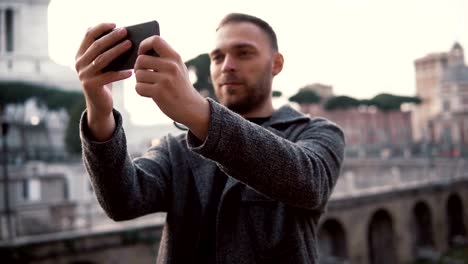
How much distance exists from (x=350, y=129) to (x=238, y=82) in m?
34.1

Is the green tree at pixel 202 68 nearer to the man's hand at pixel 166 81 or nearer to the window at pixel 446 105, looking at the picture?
the man's hand at pixel 166 81

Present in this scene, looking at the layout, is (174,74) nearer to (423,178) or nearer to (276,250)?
(276,250)

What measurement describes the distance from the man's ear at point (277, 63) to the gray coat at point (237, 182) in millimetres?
111

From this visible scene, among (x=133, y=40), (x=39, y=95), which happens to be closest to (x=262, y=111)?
(x=133, y=40)

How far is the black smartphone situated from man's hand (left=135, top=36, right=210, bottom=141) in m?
0.05

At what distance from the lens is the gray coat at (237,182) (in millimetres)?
897

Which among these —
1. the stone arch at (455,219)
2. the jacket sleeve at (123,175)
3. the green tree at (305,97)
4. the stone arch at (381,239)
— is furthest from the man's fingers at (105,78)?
the green tree at (305,97)

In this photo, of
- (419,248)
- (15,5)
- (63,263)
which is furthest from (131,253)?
(15,5)

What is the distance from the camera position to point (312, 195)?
1023 millimetres

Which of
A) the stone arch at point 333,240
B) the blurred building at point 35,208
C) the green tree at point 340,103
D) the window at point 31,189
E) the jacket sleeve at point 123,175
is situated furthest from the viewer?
the green tree at point 340,103

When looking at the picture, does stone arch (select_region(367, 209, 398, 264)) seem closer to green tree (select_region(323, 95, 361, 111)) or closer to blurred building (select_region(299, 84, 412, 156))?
blurred building (select_region(299, 84, 412, 156))

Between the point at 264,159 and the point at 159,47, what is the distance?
0.27 meters

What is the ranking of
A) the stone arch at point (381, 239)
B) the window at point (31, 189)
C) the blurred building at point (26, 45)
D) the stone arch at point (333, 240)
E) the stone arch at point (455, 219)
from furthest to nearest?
the blurred building at point (26, 45), the stone arch at point (455, 219), the stone arch at point (381, 239), the stone arch at point (333, 240), the window at point (31, 189)

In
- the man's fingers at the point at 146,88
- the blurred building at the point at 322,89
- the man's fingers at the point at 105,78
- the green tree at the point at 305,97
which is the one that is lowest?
the man's fingers at the point at 146,88
